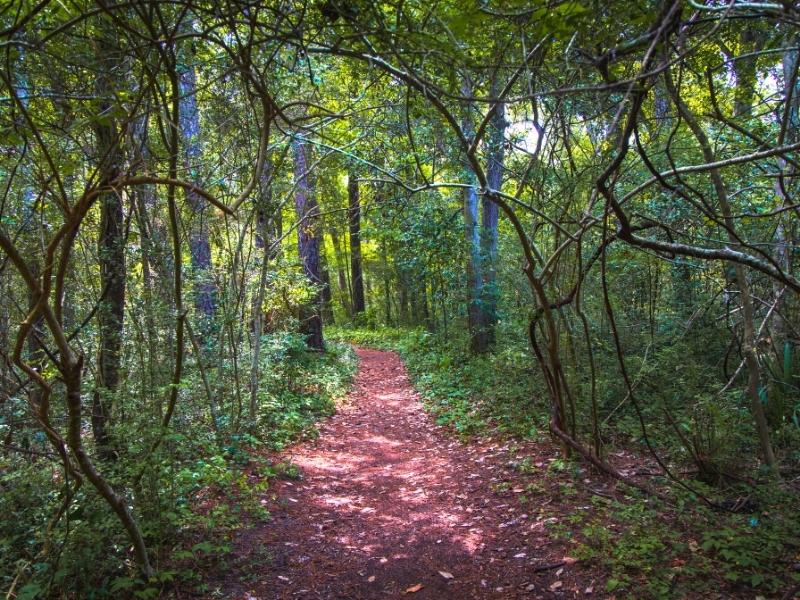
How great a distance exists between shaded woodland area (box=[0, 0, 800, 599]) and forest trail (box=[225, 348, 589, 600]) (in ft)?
1.15

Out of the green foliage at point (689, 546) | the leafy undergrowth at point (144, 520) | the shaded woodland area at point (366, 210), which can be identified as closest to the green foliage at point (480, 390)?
the shaded woodland area at point (366, 210)

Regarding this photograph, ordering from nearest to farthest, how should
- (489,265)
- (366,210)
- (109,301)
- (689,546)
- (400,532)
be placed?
(689,546) < (400,532) < (109,301) < (366,210) < (489,265)

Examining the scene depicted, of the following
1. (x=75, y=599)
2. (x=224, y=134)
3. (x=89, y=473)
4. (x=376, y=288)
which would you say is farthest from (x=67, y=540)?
(x=376, y=288)

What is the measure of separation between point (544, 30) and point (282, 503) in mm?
4672

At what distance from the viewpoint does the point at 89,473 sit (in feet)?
9.50

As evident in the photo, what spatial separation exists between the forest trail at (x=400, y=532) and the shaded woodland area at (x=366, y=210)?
35 centimetres

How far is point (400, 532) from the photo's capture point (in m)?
4.51

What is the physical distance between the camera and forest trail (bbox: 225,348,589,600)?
11.9ft

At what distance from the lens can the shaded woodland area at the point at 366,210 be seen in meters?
2.98

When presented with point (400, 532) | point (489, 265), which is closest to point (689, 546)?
point (400, 532)

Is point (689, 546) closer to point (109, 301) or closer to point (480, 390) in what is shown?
point (480, 390)

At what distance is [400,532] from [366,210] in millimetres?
5319

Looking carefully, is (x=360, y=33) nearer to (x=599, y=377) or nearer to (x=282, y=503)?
(x=282, y=503)

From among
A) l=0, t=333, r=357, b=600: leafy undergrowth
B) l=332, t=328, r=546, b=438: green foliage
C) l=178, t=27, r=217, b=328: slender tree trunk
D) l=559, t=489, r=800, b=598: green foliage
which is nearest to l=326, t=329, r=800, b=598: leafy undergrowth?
l=559, t=489, r=800, b=598: green foliage
